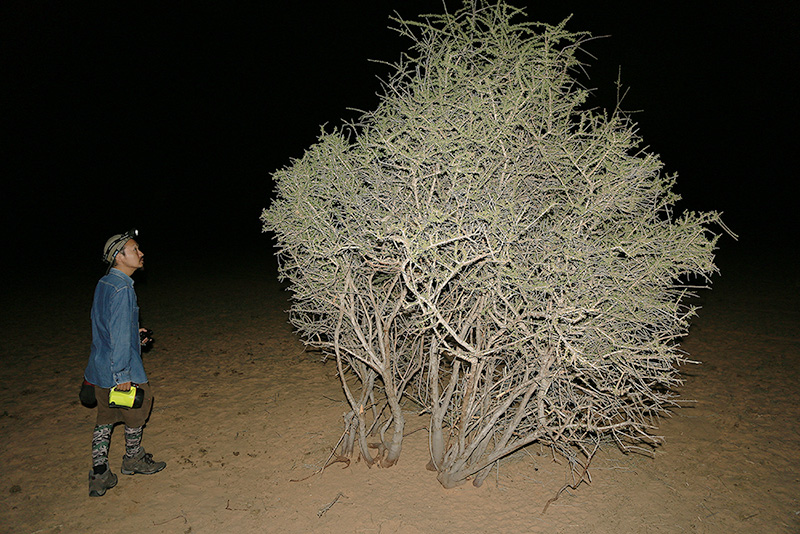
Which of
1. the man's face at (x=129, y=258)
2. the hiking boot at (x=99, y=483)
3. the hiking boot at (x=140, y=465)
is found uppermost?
the man's face at (x=129, y=258)

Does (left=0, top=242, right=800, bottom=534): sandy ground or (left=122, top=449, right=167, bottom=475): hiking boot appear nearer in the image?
(left=0, top=242, right=800, bottom=534): sandy ground

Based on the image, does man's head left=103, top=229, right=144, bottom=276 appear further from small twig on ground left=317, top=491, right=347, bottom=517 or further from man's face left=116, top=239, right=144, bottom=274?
small twig on ground left=317, top=491, right=347, bottom=517

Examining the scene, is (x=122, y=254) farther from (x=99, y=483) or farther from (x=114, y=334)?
(x=99, y=483)

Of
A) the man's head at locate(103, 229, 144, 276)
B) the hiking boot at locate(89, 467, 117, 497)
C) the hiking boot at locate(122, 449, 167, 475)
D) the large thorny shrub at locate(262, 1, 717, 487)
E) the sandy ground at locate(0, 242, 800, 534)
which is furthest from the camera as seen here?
the hiking boot at locate(122, 449, 167, 475)

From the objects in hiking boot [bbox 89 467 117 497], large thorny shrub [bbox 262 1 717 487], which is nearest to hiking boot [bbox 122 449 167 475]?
hiking boot [bbox 89 467 117 497]

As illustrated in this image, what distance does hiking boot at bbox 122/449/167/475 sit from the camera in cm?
418

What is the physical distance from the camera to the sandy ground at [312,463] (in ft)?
12.1

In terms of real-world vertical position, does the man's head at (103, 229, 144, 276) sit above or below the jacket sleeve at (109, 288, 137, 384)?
above

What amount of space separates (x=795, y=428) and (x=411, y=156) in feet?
18.7

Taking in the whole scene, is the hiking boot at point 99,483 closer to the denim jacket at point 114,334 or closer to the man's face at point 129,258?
the denim jacket at point 114,334

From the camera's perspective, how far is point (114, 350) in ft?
12.2

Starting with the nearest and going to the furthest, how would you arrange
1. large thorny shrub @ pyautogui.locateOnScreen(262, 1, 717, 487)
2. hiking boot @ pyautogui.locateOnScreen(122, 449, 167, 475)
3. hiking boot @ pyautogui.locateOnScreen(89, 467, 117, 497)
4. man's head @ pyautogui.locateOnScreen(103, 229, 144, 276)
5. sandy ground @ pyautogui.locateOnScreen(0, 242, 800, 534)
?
1. large thorny shrub @ pyautogui.locateOnScreen(262, 1, 717, 487)
2. sandy ground @ pyautogui.locateOnScreen(0, 242, 800, 534)
3. man's head @ pyautogui.locateOnScreen(103, 229, 144, 276)
4. hiking boot @ pyautogui.locateOnScreen(89, 467, 117, 497)
5. hiking boot @ pyautogui.locateOnScreen(122, 449, 167, 475)

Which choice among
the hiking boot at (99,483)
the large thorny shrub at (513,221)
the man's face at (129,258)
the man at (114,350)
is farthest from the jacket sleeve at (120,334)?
the large thorny shrub at (513,221)

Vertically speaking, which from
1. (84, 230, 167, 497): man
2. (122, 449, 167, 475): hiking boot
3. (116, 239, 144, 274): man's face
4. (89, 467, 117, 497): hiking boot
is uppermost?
(116, 239, 144, 274): man's face
